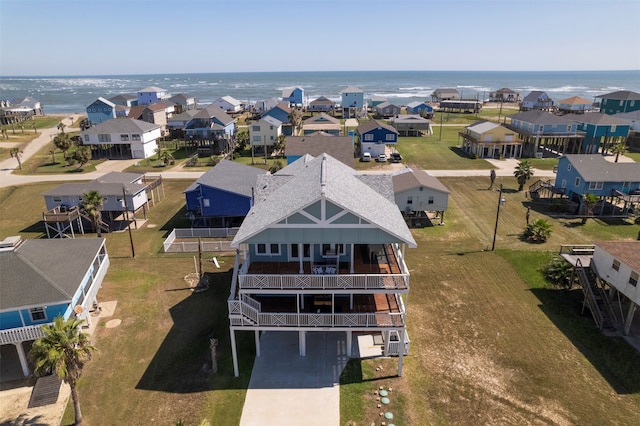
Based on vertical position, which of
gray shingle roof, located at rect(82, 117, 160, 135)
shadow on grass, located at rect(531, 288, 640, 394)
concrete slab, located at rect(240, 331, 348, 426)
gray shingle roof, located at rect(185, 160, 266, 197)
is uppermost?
gray shingle roof, located at rect(82, 117, 160, 135)

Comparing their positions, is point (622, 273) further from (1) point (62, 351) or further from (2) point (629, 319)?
(1) point (62, 351)

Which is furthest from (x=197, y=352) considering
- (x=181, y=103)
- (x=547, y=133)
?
(x=181, y=103)

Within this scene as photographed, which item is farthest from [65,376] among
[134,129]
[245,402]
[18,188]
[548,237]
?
[134,129]

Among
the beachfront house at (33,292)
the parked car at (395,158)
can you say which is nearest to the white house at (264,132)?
the parked car at (395,158)

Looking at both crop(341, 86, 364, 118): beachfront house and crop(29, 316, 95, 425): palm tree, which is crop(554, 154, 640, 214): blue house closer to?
crop(29, 316, 95, 425): palm tree

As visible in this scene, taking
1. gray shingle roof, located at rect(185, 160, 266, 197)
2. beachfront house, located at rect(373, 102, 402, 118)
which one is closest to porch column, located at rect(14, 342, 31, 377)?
gray shingle roof, located at rect(185, 160, 266, 197)

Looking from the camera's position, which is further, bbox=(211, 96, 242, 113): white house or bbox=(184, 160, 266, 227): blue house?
bbox=(211, 96, 242, 113): white house
